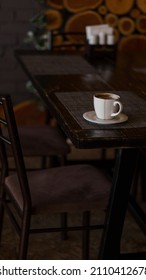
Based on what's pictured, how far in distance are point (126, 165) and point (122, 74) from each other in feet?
2.86

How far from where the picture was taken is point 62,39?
4.28 m

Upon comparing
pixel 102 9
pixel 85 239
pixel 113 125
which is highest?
pixel 113 125

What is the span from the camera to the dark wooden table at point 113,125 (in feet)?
6.42

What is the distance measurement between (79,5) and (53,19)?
0.20m

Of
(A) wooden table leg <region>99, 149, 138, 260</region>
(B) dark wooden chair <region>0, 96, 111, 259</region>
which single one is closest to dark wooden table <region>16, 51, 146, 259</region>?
(A) wooden table leg <region>99, 149, 138, 260</region>

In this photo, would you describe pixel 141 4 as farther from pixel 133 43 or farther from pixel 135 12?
pixel 133 43

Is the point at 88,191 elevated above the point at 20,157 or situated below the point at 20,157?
below

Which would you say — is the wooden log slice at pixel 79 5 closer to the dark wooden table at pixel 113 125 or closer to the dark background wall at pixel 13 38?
the dark background wall at pixel 13 38

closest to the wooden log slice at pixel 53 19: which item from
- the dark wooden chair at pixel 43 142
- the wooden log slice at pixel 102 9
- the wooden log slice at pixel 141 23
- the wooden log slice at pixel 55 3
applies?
the wooden log slice at pixel 55 3

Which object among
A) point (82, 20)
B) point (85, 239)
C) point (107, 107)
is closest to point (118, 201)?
point (107, 107)

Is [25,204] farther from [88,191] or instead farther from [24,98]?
[24,98]

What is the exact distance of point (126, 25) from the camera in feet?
13.9

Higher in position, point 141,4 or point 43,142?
point 141,4
